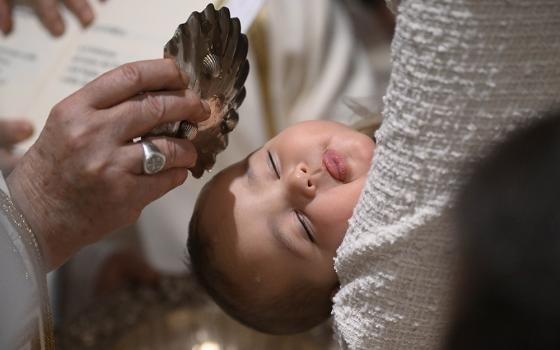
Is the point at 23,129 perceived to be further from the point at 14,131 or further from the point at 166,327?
the point at 166,327

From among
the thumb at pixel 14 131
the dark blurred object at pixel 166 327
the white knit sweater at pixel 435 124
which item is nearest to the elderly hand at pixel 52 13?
the thumb at pixel 14 131

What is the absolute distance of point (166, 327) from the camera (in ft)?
4.11

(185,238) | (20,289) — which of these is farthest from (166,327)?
(20,289)

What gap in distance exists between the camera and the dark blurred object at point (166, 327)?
1209 mm

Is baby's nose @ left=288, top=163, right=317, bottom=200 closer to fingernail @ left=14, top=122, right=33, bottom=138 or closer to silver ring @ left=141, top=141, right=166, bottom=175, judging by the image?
silver ring @ left=141, top=141, right=166, bottom=175

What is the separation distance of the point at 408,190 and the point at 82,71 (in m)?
0.36

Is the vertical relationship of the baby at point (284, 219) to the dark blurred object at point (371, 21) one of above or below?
above

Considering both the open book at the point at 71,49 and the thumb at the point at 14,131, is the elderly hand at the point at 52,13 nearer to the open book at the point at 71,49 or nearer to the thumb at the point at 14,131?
the open book at the point at 71,49

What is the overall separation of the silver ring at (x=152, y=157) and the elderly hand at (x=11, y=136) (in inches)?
6.9

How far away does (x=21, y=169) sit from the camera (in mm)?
705

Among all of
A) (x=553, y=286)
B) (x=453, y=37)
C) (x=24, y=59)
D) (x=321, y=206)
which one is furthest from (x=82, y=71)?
(x=553, y=286)

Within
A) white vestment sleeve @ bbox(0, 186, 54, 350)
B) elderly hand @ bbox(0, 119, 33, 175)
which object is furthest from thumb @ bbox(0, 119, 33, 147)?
white vestment sleeve @ bbox(0, 186, 54, 350)

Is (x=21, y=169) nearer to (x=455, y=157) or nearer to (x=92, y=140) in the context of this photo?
(x=92, y=140)

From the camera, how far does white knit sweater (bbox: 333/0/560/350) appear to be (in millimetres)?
541
